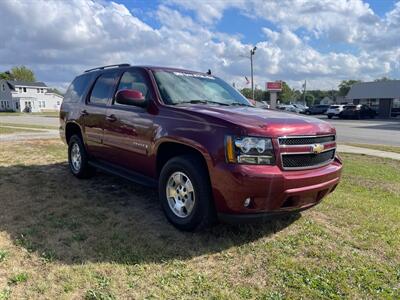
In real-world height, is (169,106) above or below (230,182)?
above

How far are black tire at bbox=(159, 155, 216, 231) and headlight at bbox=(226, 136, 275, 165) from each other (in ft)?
1.39

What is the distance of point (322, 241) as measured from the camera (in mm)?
3996

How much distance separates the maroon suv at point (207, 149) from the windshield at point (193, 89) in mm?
17

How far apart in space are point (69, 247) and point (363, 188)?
16.4 feet

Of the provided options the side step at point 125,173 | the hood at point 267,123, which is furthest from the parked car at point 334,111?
the hood at point 267,123

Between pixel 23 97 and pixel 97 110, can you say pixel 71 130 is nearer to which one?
pixel 97 110

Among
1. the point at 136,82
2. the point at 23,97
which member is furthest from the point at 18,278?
the point at 23,97

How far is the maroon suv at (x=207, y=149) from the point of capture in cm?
344

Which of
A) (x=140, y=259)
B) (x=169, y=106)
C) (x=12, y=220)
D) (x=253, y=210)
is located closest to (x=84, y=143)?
(x=12, y=220)

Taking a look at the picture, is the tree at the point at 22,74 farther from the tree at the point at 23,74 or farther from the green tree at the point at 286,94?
the green tree at the point at 286,94

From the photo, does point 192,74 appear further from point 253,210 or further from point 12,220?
point 12,220

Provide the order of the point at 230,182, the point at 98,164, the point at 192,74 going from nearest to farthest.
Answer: the point at 230,182 → the point at 192,74 → the point at 98,164

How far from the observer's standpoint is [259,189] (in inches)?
133

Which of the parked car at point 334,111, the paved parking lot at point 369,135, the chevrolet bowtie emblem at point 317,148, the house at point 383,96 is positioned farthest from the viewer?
the house at point 383,96
